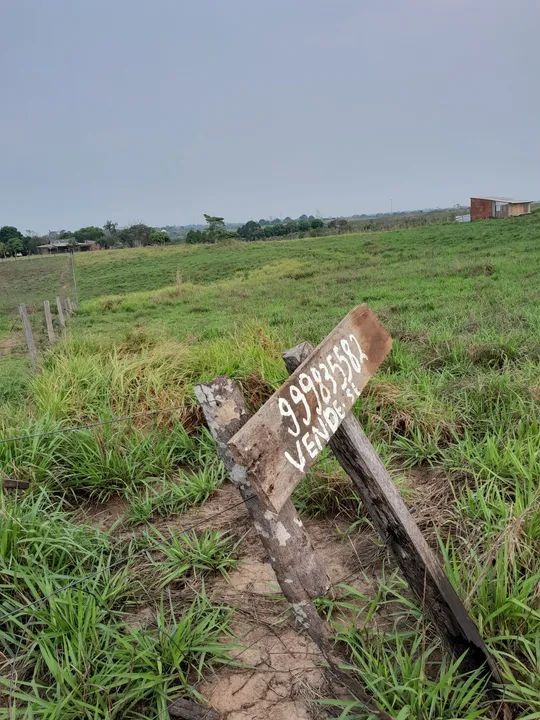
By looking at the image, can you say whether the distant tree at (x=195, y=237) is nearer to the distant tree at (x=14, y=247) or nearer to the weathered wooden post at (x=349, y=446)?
the distant tree at (x=14, y=247)

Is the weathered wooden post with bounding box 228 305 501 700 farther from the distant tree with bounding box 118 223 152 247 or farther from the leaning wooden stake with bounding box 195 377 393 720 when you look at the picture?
the distant tree with bounding box 118 223 152 247

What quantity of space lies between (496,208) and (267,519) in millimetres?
38430

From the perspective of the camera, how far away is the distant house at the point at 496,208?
34250 mm

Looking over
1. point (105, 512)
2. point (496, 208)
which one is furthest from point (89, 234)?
point (105, 512)

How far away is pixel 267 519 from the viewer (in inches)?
52.6

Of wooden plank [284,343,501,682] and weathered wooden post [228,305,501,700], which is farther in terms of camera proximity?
wooden plank [284,343,501,682]

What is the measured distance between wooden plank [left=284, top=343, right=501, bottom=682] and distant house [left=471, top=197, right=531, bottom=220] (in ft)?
118

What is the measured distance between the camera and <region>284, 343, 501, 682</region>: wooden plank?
5.03 feet

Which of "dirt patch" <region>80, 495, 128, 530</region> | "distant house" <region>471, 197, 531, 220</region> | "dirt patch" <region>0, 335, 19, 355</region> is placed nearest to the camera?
"dirt patch" <region>80, 495, 128, 530</region>

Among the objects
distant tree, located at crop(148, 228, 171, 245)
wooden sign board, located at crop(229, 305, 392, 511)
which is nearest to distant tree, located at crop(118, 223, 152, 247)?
distant tree, located at crop(148, 228, 171, 245)

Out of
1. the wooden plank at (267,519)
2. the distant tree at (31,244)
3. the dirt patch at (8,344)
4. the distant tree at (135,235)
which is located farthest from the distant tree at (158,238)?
the wooden plank at (267,519)

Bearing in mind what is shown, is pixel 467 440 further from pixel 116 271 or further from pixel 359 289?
pixel 116 271

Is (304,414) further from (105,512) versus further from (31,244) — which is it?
(31,244)

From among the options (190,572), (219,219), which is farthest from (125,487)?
(219,219)
